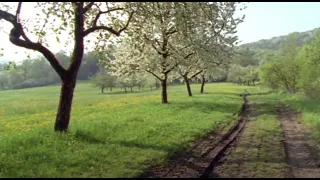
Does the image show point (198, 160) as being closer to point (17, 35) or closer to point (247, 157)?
point (247, 157)

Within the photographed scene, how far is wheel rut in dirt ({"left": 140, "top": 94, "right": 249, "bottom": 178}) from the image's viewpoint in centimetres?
1017

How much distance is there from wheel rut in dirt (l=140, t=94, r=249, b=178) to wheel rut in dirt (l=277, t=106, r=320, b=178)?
236 centimetres

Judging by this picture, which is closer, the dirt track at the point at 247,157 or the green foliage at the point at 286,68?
the dirt track at the point at 247,157

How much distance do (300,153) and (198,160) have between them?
4.07 meters

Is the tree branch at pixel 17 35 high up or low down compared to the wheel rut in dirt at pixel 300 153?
up

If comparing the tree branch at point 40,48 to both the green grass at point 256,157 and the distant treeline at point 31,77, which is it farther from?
the distant treeline at point 31,77

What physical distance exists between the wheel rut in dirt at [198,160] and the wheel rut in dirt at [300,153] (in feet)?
7.74

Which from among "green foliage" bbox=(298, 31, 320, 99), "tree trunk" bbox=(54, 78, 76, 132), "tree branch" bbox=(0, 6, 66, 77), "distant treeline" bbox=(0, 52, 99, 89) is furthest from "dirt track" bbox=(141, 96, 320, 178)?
"distant treeline" bbox=(0, 52, 99, 89)

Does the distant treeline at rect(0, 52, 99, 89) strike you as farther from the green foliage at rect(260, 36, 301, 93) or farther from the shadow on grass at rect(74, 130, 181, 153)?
the shadow on grass at rect(74, 130, 181, 153)

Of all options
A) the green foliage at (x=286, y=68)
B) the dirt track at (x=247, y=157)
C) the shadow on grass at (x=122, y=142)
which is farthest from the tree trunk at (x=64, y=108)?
the green foliage at (x=286, y=68)

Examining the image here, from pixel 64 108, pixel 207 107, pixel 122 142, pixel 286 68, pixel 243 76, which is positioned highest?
pixel 286 68

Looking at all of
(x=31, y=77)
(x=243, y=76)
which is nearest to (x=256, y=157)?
(x=243, y=76)

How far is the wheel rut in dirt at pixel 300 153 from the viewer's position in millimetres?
10086

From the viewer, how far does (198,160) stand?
39.2 ft
